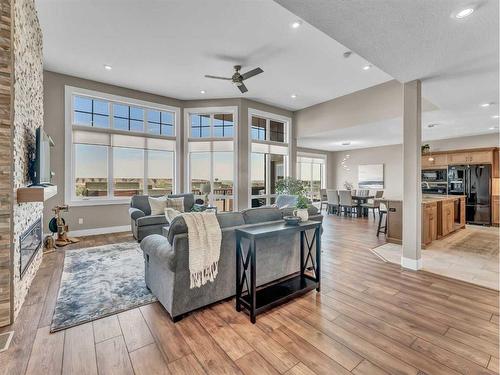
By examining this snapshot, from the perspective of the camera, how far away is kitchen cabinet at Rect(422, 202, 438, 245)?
4.68 meters

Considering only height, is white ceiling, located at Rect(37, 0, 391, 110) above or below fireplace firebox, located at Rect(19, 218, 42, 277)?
above

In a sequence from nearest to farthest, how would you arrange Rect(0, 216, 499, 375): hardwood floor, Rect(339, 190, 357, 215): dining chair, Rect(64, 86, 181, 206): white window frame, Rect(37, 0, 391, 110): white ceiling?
1. Rect(0, 216, 499, 375): hardwood floor
2. Rect(37, 0, 391, 110): white ceiling
3. Rect(64, 86, 181, 206): white window frame
4. Rect(339, 190, 357, 215): dining chair

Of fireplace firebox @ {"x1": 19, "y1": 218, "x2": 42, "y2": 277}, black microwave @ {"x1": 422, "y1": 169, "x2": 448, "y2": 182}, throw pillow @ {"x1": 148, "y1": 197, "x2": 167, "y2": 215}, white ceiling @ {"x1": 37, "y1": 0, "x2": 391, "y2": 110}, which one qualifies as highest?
white ceiling @ {"x1": 37, "y1": 0, "x2": 391, "y2": 110}

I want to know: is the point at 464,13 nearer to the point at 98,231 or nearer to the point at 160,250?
the point at 160,250

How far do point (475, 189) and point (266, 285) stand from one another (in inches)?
307

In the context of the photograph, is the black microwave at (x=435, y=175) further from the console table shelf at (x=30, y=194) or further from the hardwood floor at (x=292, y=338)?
the console table shelf at (x=30, y=194)

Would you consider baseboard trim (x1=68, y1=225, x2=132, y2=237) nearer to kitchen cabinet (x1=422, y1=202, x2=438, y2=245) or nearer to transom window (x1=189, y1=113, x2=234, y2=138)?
transom window (x1=189, y1=113, x2=234, y2=138)

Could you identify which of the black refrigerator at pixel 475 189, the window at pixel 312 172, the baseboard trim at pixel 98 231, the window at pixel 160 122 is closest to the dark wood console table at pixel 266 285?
the baseboard trim at pixel 98 231

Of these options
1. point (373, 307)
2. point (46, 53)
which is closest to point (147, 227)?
point (46, 53)

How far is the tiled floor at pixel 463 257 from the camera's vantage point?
10.8ft

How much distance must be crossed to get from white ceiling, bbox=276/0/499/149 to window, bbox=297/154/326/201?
21.7 ft

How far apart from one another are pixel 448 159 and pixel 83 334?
10.1 metres

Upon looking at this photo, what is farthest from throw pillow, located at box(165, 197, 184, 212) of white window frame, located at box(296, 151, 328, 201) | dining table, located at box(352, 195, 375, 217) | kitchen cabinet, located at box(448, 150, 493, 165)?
kitchen cabinet, located at box(448, 150, 493, 165)

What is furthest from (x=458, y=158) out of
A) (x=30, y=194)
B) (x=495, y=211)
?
(x=30, y=194)
